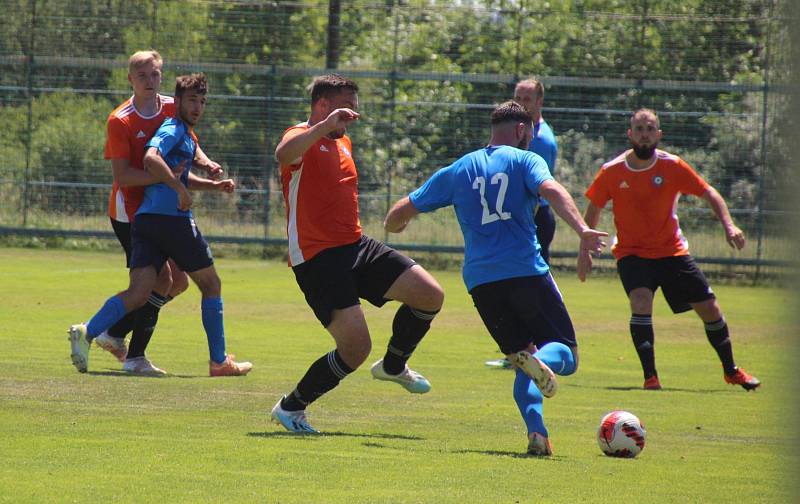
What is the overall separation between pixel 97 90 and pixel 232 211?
135 inches

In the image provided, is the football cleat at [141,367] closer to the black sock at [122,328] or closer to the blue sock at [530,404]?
the black sock at [122,328]

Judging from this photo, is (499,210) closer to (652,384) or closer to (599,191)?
(652,384)

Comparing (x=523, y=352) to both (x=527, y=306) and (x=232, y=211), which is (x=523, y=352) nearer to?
(x=527, y=306)

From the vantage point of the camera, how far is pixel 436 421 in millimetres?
7199

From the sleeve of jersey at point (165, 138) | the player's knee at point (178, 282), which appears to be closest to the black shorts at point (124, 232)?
the player's knee at point (178, 282)

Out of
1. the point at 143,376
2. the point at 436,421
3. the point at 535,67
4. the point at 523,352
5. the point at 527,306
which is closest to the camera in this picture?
the point at 523,352

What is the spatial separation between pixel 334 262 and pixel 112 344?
8.94 ft

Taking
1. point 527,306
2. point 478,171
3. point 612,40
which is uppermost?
point 612,40

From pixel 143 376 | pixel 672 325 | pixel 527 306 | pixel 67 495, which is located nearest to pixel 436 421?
pixel 527 306

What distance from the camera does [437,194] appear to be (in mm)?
6496

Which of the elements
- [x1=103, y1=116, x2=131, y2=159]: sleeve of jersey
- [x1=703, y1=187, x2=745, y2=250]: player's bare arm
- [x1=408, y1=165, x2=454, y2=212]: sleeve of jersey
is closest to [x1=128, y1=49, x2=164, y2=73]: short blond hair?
[x1=103, y1=116, x2=131, y2=159]: sleeve of jersey

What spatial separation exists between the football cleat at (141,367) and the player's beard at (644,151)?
13.0 feet

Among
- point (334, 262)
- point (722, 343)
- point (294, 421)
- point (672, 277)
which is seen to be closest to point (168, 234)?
point (334, 262)

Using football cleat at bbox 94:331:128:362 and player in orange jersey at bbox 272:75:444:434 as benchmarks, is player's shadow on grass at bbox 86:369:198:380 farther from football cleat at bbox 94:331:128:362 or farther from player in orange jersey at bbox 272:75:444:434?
player in orange jersey at bbox 272:75:444:434
